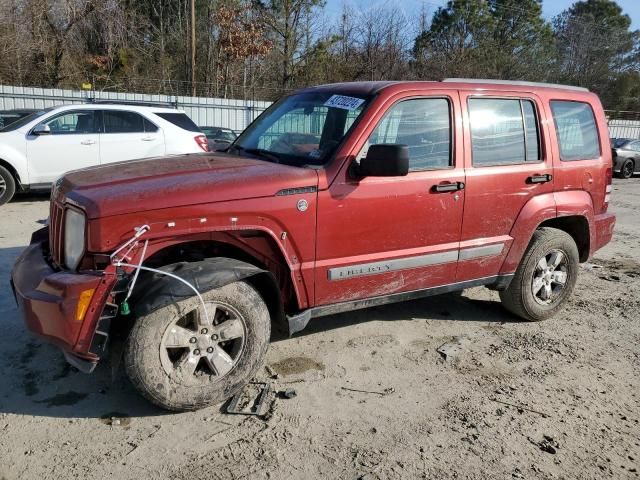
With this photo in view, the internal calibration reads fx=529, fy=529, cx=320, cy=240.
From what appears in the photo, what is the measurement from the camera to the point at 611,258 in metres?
7.05

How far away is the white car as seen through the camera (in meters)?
8.80

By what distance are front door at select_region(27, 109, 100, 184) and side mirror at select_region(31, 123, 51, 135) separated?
5cm

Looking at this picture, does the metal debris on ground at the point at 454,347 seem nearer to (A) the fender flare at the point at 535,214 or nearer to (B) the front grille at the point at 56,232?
(A) the fender flare at the point at 535,214

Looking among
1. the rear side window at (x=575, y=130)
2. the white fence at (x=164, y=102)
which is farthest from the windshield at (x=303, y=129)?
the white fence at (x=164, y=102)

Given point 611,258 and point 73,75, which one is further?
point 73,75

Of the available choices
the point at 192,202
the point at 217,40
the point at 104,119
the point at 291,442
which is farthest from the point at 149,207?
the point at 217,40

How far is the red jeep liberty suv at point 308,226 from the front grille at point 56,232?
3cm

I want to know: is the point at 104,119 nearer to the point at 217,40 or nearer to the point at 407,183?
the point at 407,183

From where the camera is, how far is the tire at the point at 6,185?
866 centimetres

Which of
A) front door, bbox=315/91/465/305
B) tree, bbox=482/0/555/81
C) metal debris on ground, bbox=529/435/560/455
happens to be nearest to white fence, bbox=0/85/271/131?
front door, bbox=315/91/465/305

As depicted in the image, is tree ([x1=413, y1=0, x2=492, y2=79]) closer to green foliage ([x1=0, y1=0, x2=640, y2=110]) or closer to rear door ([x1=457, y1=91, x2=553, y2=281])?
green foliage ([x1=0, y1=0, x2=640, y2=110])

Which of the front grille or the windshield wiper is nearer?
the front grille

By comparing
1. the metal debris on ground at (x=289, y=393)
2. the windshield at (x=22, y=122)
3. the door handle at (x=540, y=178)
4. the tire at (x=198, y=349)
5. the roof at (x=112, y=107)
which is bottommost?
the metal debris on ground at (x=289, y=393)

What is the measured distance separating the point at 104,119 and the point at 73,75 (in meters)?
18.8
